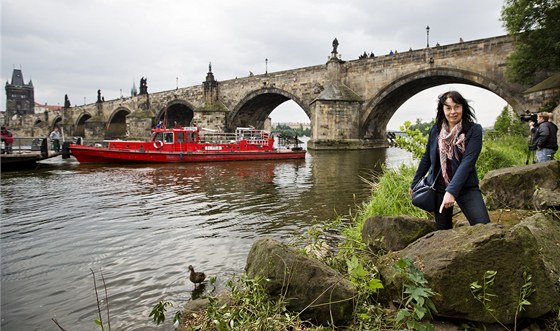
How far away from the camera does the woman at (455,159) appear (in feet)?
8.27

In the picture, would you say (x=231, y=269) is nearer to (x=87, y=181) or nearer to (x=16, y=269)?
(x=16, y=269)

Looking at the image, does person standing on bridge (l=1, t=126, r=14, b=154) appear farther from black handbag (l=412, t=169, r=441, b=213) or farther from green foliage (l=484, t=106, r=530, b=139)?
green foliage (l=484, t=106, r=530, b=139)

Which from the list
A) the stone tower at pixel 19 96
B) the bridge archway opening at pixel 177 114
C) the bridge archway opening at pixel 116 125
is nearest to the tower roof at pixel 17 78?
the stone tower at pixel 19 96

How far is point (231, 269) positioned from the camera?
4.20m

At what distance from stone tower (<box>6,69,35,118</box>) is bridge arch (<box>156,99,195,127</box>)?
75.2 meters

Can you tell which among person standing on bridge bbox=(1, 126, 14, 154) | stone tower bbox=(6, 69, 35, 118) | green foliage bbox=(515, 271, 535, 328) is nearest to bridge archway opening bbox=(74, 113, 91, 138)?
person standing on bridge bbox=(1, 126, 14, 154)

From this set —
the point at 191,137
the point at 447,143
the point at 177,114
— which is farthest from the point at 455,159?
the point at 177,114

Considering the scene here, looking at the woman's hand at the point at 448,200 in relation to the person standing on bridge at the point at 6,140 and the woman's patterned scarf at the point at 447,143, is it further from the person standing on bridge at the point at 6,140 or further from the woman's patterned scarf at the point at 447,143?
the person standing on bridge at the point at 6,140

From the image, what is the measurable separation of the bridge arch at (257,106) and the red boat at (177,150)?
11.4m

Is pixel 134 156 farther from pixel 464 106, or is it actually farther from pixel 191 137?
pixel 464 106

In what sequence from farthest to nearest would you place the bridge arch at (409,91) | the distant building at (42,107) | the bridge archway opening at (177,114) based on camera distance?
1. the distant building at (42,107)
2. the bridge archway opening at (177,114)
3. the bridge arch at (409,91)

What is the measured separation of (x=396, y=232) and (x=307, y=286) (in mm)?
1144

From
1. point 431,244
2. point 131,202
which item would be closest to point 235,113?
point 131,202

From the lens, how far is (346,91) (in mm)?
27016
